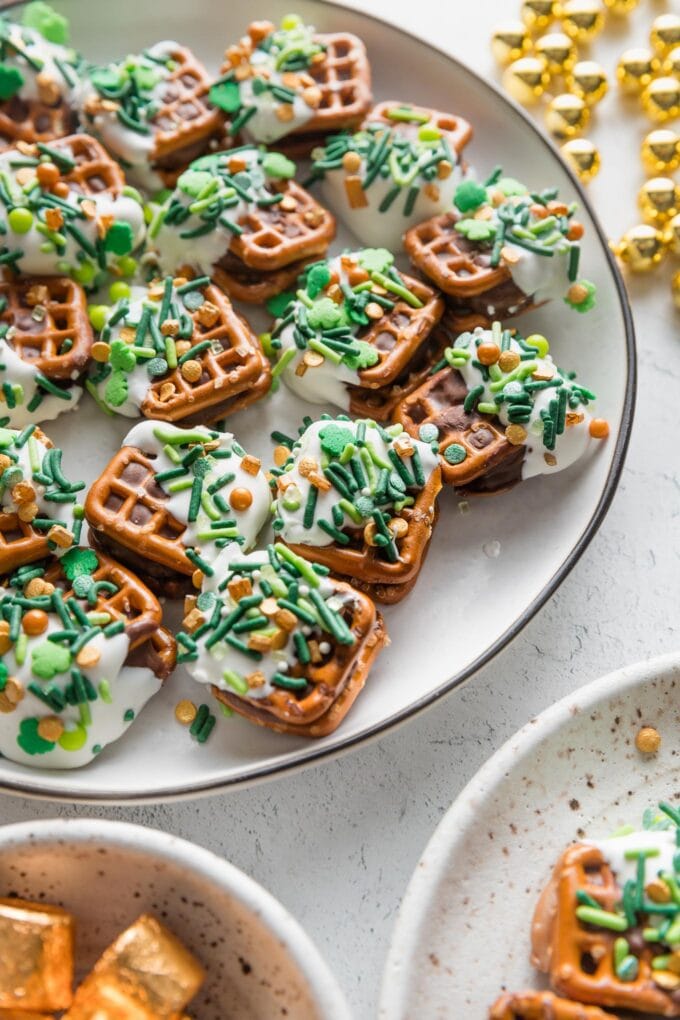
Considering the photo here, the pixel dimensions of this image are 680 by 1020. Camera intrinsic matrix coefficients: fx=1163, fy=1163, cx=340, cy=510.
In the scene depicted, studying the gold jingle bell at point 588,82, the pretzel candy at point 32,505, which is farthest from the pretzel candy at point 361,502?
the gold jingle bell at point 588,82

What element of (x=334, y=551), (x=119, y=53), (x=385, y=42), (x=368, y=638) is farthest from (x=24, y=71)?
(x=368, y=638)

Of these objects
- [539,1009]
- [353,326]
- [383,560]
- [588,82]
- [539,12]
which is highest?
[539,12]

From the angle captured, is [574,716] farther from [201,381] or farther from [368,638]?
[201,381]

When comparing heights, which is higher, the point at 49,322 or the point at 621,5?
the point at 621,5

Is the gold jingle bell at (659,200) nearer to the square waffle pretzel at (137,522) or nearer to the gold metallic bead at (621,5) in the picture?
the gold metallic bead at (621,5)

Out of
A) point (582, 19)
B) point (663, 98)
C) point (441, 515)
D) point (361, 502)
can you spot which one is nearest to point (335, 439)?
point (361, 502)

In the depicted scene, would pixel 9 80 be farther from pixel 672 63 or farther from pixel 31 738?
pixel 672 63

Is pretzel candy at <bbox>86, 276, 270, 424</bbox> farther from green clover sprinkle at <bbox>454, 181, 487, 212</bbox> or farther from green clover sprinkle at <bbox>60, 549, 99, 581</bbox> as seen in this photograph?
green clover sprinkle at <bbox>454, 181, 487, 212</bbox>
